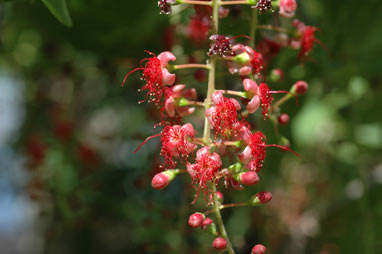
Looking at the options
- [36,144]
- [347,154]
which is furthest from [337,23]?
[36,144]

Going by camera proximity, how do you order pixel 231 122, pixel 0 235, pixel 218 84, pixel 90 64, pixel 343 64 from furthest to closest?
1. pixel 0 235
2. pixel 90 64
3. pixel 343 64
4. pixel 218 84
5. pixel 231 122

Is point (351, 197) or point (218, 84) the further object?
point (351, 197)

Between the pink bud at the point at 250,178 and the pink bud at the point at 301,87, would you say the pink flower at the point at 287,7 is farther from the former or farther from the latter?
the pink bud at the point at 250,178

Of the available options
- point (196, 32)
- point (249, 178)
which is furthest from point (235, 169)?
point (196, 32)

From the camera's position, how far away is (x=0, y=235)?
10.4 feet

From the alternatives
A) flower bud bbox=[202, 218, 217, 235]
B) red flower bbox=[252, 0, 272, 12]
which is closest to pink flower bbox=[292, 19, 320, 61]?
red flower bbox=[252, 0, 272, 12]

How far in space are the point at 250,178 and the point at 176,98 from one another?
182mm

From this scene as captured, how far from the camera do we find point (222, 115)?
2.29 feet

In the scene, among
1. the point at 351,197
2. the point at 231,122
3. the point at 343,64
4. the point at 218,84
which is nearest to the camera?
the point at 231,122

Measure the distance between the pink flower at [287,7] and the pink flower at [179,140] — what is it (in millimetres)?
297

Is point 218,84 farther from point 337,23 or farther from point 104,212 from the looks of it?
point 104,212

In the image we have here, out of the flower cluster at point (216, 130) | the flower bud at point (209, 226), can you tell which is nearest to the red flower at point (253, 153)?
the flower cluster at point (216, 130)

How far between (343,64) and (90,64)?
937 millimetres

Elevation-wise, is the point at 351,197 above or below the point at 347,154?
below
